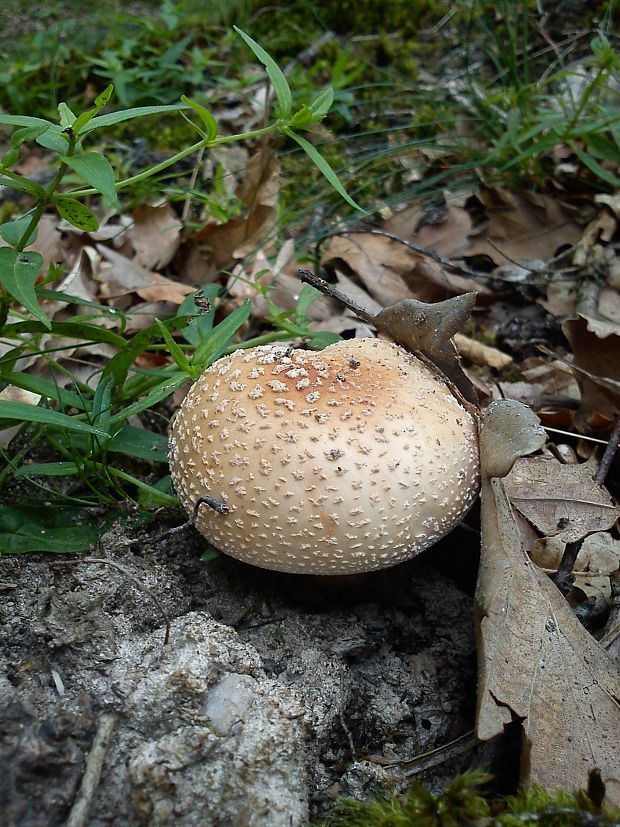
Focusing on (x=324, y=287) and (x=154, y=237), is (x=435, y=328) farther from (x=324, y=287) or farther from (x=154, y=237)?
(x=154, y=237)

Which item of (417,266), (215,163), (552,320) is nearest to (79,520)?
(417,266)

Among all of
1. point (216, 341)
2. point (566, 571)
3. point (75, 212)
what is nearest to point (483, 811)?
point (566, 571)

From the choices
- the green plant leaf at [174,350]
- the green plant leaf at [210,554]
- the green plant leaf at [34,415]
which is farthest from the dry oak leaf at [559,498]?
the green plant leaf at [34,415]

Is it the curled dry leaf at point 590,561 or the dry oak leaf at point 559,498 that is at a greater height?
the dry oak leaf at point 559,498

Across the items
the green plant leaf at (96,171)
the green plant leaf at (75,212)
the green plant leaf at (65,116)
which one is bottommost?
the green plant leaf at (75,212)

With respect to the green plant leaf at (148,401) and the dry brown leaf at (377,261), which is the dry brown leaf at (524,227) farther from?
the green plant leaf at (148,401)

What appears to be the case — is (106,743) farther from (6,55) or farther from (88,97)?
(6,55)
